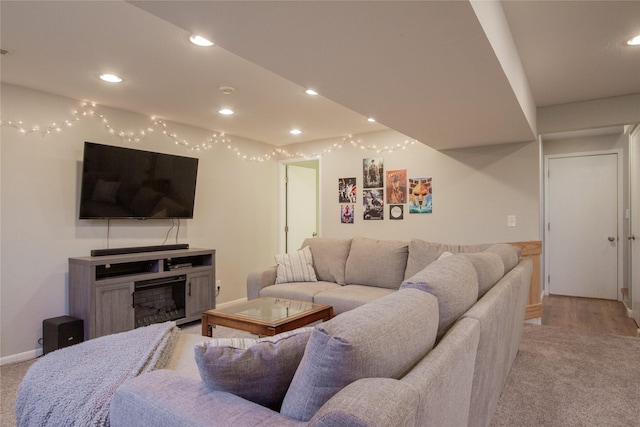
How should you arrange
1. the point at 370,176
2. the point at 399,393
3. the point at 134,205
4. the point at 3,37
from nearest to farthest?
1. the point at 399,393
2. the point at 3,37
3. the point at 134,205
4. the point at 370,176

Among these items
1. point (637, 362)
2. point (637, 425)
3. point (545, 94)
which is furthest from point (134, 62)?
point (637, 362)

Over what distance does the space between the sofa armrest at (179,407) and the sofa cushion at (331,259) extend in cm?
300

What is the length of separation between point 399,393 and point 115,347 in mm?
1561

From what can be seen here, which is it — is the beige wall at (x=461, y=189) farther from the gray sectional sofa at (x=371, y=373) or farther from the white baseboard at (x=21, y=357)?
the white baseboard at (x=21, y=357)

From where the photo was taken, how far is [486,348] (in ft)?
5.09

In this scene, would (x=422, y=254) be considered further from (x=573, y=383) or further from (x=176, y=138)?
(x=176, y=138)

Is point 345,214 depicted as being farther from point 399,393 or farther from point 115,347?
point 399,393

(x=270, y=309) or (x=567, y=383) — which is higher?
(x=270, y=309)

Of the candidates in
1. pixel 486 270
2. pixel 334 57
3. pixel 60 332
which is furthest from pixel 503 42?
pixel 60 332

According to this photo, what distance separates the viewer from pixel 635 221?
413 centimetres

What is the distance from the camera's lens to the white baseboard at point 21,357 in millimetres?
3084

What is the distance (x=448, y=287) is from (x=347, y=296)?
2063 mm

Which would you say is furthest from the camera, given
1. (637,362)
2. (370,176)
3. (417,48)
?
(370,176)

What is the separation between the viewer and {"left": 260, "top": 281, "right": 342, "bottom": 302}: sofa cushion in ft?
11.9
